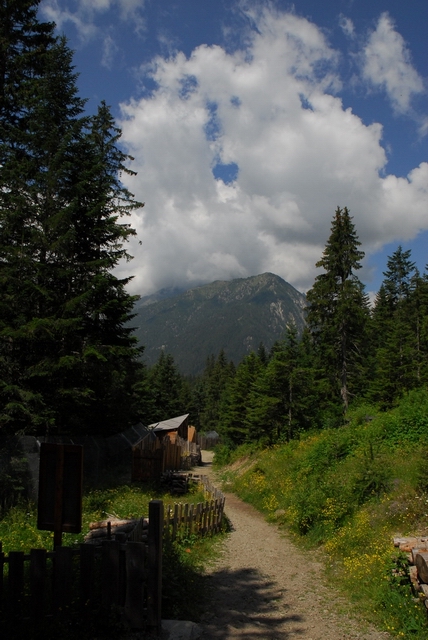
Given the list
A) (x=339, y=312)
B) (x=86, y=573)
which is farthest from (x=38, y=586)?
(x=339, y=312)

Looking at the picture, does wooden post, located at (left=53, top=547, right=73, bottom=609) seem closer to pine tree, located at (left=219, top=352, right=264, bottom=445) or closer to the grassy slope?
the grassy slope

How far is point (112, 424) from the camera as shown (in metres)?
19.0

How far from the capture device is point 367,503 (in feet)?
32.9

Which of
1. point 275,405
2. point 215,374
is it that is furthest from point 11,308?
point 215,374

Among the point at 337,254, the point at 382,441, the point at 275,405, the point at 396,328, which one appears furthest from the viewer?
the point at 396,328

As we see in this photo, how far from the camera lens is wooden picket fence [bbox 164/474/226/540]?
974 centimetres

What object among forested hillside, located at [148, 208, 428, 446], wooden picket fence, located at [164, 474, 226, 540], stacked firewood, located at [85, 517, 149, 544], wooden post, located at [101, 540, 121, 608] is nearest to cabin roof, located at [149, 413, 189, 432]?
forested hillside, located at [148, 208, 428, 446]

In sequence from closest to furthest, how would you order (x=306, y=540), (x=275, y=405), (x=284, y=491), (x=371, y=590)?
1. (x=371, y=590)
2. (x=306, y=540)
3. (x=284, y=491)
4. (x=275, y=405)

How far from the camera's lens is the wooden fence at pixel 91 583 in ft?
15.8

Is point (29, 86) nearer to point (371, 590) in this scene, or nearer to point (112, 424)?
point (112, 424)

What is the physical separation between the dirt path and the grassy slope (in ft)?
1.35

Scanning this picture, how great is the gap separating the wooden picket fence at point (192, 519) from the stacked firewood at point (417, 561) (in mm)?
4809

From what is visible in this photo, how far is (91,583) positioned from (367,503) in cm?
725

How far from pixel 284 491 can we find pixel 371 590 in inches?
319
